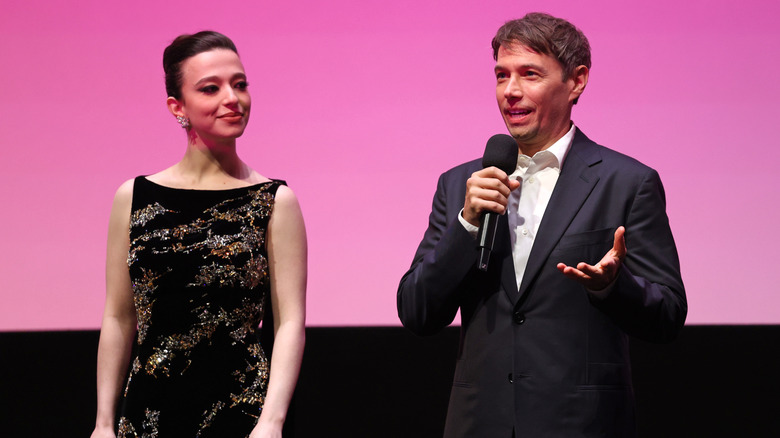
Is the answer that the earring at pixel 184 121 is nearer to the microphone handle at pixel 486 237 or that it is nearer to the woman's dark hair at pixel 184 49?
the woman's dark hair at pixel 184 49

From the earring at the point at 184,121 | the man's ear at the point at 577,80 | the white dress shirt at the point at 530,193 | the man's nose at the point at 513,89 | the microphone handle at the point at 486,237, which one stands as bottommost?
the microphone handle at the point at 486,237

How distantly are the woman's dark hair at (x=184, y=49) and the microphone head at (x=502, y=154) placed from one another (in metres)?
0.75

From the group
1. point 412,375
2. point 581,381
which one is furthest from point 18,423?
point 581,381

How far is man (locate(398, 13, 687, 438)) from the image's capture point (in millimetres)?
1896

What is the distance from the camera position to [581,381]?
1.92 metres

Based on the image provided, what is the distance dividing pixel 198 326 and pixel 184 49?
699 millimetres

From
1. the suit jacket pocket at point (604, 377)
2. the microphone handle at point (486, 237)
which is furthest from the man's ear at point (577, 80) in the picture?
the suit jacket pocket at point (604, 377)

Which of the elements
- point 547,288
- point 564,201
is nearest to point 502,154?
point 564,201

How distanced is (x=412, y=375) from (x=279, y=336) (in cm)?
123

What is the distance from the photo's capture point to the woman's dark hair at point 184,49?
224cm

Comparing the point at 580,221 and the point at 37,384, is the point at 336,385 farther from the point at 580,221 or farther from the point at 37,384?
the point at 580,221

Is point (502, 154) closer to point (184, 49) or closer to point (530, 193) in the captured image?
point (530, 193)

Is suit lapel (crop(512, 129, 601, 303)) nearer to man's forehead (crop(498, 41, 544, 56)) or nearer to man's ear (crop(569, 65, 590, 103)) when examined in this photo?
man's ear (crop(569, 65, 590, 103))

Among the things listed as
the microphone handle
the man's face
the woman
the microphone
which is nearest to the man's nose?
the man's face
